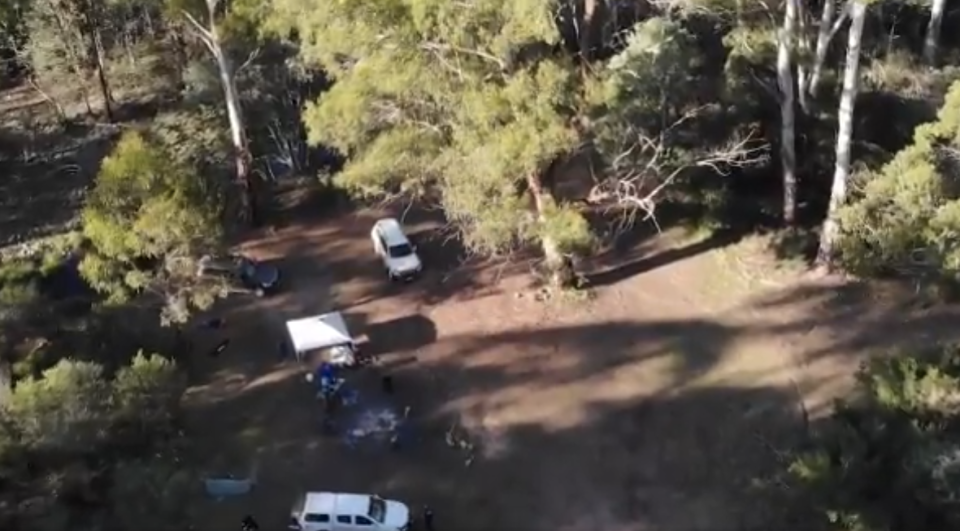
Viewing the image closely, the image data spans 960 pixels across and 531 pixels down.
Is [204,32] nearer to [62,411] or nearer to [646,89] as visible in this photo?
[646,89]

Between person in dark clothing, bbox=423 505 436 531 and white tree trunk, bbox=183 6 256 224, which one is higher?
white tree trunk, bbox=183 6 256 224

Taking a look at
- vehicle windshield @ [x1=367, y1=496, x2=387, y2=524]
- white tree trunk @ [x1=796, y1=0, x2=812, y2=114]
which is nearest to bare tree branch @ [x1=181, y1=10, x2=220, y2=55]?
vehicle windshield @ [x1=367, y1=496, x2=387, y2=524]

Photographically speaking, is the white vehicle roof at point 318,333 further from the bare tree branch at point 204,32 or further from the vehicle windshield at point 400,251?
the bare tree branch at point 204,32

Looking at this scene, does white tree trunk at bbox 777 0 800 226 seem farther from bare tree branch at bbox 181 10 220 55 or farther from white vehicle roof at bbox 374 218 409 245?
bare tree branch at bbox 181 10 220 55

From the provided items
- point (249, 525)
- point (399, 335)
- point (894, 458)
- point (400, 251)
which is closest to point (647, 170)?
point (400, 251)

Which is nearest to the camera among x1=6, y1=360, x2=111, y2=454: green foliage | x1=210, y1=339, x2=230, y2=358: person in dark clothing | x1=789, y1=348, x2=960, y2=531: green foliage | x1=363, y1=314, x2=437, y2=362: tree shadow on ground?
x1=789, y1=348, x2=960, y2=531: green foliage

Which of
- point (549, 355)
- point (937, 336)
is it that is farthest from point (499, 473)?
point (937, 336)
